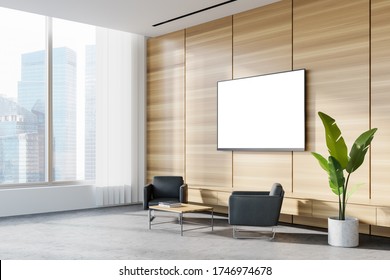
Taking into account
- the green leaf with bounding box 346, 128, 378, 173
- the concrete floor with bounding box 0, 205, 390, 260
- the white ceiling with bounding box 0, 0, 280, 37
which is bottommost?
the concrete floor with bounding box 0, 205, 390, 260

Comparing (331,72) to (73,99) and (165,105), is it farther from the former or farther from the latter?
(73,99)

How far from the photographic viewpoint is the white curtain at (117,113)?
8586mm

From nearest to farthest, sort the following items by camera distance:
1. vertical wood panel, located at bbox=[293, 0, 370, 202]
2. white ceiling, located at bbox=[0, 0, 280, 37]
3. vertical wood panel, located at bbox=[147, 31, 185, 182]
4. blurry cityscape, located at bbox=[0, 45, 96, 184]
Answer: vertical wood panel, located at bbox=[293, 0, 370, 202] < white ceiling, located at bbox=[0, 0, 280, 37] < blurry cityscape, located at bbox=[0, 45, 96, 184] < vertical wood panel, located at bbox=[147, 31, 185, 182]

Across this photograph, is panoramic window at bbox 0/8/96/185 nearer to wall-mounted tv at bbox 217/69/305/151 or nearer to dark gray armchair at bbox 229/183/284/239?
wall-mounted tv at bbox 217/69/305/151

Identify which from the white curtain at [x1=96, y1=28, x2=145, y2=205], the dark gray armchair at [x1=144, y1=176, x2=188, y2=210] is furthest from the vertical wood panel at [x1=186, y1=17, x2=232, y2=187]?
the white curtain at [x1=96, y1=28, x2=145, y2=205]

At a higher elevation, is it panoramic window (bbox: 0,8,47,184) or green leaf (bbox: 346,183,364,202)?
panoramic window (bbox: 0,8,47,184)

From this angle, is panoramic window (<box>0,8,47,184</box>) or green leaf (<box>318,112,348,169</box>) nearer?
green leaf (<box>318,112,348,169</box>)

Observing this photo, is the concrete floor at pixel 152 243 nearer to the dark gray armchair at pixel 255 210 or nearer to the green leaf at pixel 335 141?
the dark gray armchair at pixel 255 210

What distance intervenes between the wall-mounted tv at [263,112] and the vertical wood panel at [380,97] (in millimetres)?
1050

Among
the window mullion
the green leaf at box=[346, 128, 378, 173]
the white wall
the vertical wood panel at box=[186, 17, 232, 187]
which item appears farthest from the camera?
the window mullion

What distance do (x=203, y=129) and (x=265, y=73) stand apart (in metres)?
1.68

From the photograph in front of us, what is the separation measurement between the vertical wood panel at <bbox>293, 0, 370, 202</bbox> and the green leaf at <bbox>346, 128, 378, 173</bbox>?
616mm

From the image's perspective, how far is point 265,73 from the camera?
6.92m

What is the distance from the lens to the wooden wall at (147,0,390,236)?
5629mm
